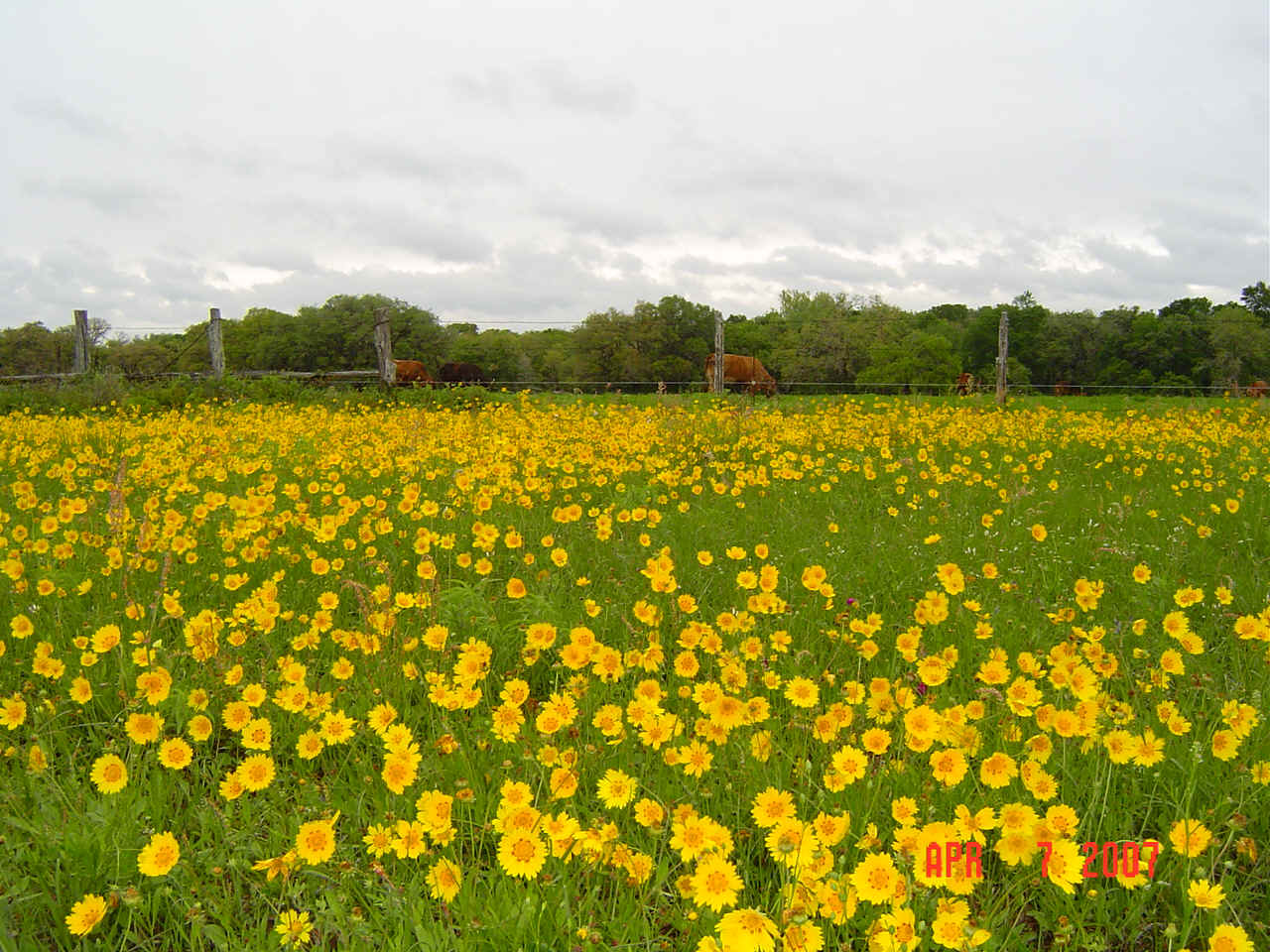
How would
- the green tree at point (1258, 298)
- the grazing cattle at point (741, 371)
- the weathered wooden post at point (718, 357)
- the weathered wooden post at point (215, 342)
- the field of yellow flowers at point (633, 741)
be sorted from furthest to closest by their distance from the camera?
the green tree at point (1258, 298) → the grazing cattle at point (741, 371) → the weathered wooden post at point (718, 357) → the weathered wooden post at point (215, 342) → the field of yellow flowers at point (633, 741)

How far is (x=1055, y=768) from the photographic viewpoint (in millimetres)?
2055

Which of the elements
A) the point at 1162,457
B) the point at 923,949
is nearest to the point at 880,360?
the point at 1162,457

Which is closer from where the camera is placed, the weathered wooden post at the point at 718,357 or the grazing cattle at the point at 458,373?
the weathered wooden post at the point at 718,357

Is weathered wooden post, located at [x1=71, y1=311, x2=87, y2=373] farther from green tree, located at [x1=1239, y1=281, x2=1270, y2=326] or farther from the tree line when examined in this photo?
green tree, located at [x1=1239, y1=281, x2=1270, y2=326]

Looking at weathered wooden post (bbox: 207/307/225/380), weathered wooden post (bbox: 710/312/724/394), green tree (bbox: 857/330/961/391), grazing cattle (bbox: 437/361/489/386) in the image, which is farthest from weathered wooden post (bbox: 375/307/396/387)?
green tree (bbox: 857/330/961/391)

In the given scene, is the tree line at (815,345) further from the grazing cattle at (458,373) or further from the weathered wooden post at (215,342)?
the weathered wooden post at (215,342)

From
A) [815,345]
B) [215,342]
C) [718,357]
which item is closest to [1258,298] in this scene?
[815,345]

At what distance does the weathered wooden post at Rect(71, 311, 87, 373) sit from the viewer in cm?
1563

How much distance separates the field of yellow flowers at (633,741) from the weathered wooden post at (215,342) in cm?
1199

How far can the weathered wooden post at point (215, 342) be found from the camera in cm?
1532

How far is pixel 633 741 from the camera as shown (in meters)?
2.25

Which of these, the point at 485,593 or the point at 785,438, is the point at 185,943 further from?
the point at 785,438

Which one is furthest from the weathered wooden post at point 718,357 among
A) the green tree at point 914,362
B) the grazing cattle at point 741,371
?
the green tree at point 914,362
